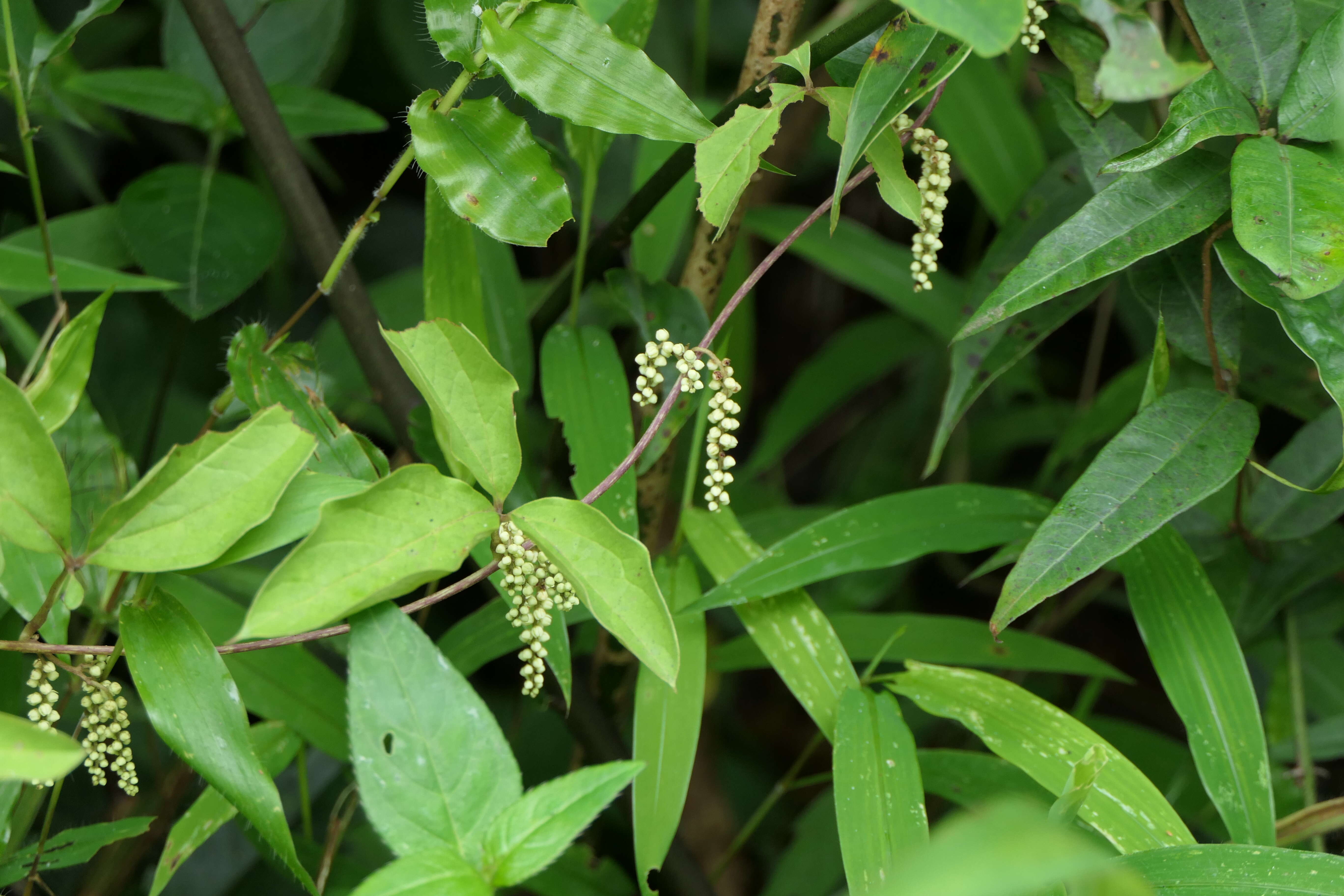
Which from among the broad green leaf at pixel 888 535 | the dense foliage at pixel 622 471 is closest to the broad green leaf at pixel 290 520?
the dense foliage at pixel 622 471

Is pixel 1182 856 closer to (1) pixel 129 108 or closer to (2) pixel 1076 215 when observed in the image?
(2) pixel 1076 215

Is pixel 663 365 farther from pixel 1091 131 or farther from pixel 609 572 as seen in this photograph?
pixel 1091 131

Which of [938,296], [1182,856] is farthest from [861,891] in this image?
[938,296]

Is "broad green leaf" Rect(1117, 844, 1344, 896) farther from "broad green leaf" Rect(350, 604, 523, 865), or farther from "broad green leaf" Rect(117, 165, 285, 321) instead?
"broad green leaf" Rect(117, 165, 285, 321)

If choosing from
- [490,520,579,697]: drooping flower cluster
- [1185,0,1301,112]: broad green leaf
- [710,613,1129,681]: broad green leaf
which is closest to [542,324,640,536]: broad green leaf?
[490,520,579,697]: drooping flower cluster

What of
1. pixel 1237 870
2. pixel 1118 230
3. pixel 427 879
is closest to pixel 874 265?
pixel 1118 230

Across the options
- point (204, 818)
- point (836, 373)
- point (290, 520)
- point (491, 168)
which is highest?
point (491, 168)
